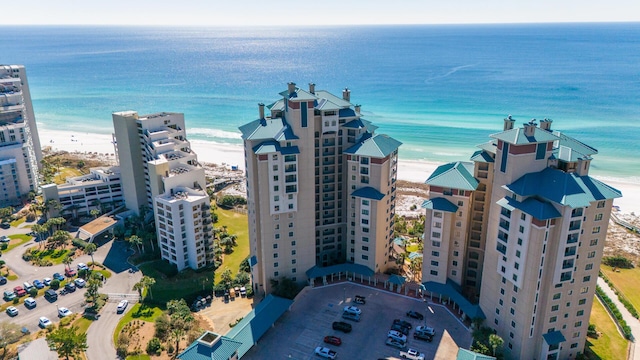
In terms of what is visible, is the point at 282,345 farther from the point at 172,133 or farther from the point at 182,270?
the point at 172,133

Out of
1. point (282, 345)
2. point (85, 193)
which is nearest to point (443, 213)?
point (282, 345)

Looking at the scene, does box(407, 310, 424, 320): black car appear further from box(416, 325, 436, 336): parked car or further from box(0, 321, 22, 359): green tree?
box(0, 321, 22, 359): green tree

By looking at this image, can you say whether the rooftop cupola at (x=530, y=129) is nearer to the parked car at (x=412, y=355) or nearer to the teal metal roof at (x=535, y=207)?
the teal metal roof at (x=535, y=207)

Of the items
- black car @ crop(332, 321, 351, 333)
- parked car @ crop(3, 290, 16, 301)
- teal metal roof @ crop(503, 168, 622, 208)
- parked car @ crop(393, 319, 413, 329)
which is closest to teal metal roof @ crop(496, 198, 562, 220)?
teal metal roof @ crop(503, 168, 622, 208)

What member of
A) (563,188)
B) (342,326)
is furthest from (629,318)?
(342,326)

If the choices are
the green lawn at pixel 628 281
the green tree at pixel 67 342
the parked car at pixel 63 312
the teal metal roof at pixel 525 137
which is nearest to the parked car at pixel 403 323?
the teal metal roof at pixel 525 137

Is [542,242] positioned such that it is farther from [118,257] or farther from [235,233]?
[118,257]

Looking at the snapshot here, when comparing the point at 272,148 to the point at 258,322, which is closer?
the point at 258,322
